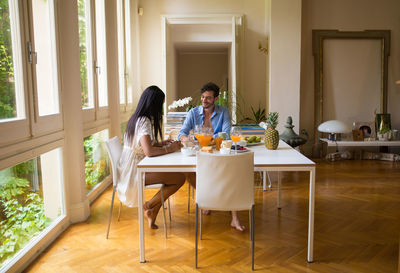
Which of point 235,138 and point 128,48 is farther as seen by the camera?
point 128,48

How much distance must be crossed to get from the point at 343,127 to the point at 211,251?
13.3 ft

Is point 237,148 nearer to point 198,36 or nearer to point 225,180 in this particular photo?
point 225,180

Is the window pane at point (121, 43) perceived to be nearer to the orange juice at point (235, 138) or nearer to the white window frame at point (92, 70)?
the white window frame at point (92, 70)

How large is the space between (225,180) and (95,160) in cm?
222

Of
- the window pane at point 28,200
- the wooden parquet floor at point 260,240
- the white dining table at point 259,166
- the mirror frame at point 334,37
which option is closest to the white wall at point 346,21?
the mirror frame at point 334,37

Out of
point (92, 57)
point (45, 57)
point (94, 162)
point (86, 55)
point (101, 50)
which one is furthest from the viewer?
point (101, 50)

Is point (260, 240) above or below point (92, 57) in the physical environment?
below

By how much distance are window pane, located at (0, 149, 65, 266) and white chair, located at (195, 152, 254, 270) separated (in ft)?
3.92

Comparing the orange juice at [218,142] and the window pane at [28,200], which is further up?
the orange juice at [218,142]

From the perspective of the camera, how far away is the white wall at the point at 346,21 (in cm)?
649

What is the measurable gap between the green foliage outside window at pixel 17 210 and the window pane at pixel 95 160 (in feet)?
3.83

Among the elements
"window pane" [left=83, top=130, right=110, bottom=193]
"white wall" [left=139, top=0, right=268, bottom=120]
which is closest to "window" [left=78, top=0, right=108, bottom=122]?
"window pane" [left=83, top=130, right=110, bottom=193]

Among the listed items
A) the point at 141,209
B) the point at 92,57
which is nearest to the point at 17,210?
the point at 141,209

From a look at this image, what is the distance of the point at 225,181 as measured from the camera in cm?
243
